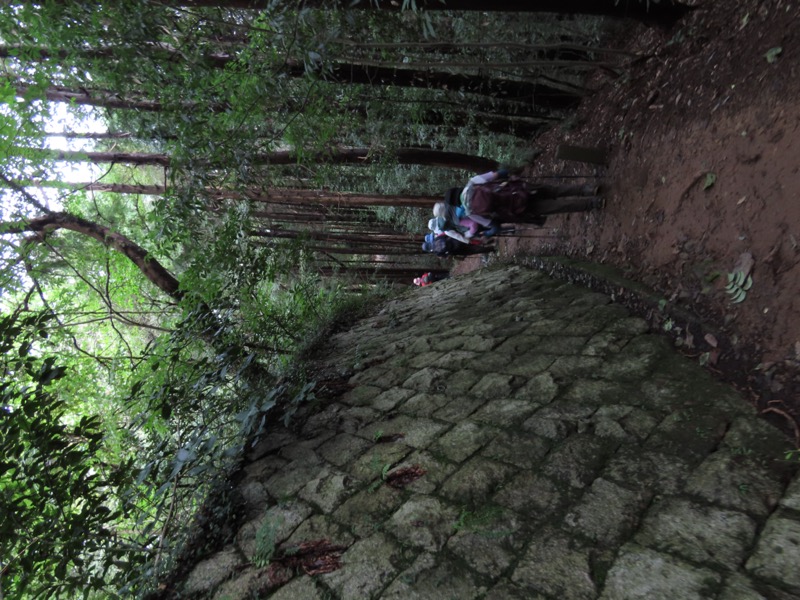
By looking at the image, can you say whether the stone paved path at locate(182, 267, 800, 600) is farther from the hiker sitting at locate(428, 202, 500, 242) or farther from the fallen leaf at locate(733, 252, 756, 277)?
the hiker sitting at locate(428, 202, 500, 242)

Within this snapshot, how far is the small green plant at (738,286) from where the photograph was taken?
3.23 metres

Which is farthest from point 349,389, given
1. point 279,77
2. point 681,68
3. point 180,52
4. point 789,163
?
point 681,68

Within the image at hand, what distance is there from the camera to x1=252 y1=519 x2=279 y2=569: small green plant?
Result: 3000 mm

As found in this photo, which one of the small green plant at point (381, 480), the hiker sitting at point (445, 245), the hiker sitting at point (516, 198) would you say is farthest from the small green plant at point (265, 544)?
the hiker sitting at point (445, 245)

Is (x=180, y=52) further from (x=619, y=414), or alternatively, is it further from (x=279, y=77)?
(x=619, y=414)

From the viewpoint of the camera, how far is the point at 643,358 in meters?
3.57

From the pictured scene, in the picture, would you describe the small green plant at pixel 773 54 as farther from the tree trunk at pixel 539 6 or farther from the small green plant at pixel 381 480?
the small green plant at pixel 381 480

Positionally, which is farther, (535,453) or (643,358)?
(643,358)

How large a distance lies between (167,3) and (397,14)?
2.54m

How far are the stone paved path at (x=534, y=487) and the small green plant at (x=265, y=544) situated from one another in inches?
0.5

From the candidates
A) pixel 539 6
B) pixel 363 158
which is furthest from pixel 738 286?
pixel 363 158

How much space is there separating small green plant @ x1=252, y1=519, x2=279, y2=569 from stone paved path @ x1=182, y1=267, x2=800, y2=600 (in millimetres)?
12

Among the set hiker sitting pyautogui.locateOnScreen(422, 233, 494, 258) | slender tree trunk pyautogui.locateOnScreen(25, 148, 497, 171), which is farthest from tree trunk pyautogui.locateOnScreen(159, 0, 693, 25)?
hiker sitting pyautogui.locateOnScreen(422, 233, 494, 258)

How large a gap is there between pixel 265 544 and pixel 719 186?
4.10 metres
